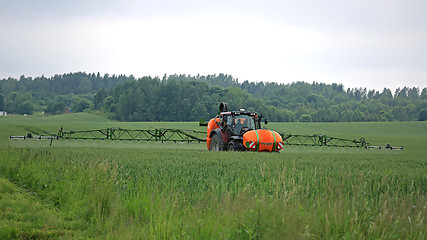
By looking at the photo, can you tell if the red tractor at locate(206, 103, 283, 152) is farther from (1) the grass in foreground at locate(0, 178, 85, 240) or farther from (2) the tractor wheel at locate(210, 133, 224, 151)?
(1) the grass in foreground at locate(0, 178, 85, 240)

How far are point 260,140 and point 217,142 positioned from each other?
11.1 feet

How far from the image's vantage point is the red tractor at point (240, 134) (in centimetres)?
2047

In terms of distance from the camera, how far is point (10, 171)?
12055 millimetres

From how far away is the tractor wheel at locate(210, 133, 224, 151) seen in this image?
2223 centimetres

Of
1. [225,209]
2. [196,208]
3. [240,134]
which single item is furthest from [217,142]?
[225,209]

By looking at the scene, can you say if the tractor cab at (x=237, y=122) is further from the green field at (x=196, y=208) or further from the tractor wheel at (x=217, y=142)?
the green field at (x=196, y=208)

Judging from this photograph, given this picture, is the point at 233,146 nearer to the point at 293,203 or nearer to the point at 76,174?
the point at 76,174

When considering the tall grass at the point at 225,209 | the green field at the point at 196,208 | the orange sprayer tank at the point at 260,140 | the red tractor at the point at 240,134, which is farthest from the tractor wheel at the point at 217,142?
the tall grass at the point at 225,209

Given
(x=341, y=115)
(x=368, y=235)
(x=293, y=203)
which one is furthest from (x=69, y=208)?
(x=341, y=115)

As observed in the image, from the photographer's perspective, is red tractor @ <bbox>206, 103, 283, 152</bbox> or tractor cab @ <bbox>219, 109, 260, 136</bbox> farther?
tractor cab @ <bbox>219, 109, 260, 136</bbox>

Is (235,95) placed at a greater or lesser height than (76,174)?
greater

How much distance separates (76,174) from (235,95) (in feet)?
359

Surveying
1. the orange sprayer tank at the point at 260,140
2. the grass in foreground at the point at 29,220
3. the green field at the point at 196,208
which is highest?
the orange sprayer tank at the point at 260,140

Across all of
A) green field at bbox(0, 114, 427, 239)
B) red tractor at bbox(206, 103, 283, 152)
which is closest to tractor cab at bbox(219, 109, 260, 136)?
red tractor at bbox(206, 103, 283, 152)
